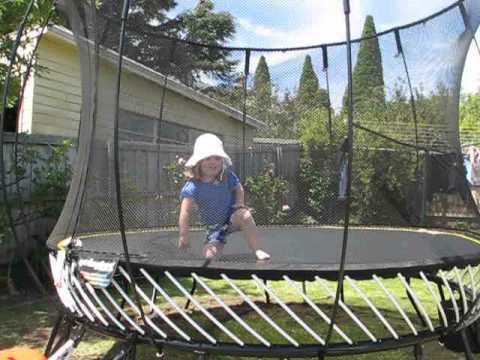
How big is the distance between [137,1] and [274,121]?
1042 mm

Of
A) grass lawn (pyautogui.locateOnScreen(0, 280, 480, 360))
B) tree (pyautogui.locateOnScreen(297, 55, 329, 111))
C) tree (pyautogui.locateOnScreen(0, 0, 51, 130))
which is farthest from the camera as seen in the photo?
tree (pyautogui.locateOnScreen(0, 0, 51, 130))

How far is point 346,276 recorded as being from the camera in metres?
1.80

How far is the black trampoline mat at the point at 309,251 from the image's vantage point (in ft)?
5.96

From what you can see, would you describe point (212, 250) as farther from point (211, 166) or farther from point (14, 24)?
point (14, 24)

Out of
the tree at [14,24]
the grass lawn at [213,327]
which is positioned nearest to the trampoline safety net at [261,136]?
the grass lawn at [213,327]

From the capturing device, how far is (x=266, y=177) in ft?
9.45

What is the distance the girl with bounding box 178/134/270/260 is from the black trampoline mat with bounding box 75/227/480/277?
0.07 meters

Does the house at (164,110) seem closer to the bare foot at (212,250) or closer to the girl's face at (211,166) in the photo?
the girl's face at (211,166)

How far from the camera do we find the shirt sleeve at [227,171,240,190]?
2309 mm

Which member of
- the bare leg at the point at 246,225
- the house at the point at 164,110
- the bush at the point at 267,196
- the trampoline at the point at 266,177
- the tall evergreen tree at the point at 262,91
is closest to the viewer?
the trampoline at the point at 266,177

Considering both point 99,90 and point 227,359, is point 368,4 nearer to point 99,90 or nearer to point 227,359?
point 99,90

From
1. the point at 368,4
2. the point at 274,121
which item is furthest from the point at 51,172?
the point at 368,4

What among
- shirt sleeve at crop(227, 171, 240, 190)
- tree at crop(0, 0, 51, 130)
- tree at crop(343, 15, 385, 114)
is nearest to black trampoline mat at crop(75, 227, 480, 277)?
shirt sleeve at crop(227, 171, 240, 190)

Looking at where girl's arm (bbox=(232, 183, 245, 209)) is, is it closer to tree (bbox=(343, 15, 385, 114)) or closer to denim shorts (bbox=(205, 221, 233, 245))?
denim shorts (bbox=(205, 221, 233, 245))
